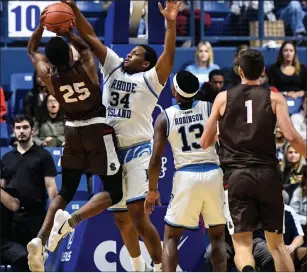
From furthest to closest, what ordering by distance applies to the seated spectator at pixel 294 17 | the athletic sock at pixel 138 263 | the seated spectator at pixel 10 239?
the seated spectator at pixel 294 17, the seated spectator at pixel 10 239, the athletic sock at pixel 138 263

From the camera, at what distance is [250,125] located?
293 inches

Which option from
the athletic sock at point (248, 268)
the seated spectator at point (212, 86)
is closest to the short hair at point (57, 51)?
the athletic sock at point (248, 268)

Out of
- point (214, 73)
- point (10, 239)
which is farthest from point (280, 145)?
point (10, 239)

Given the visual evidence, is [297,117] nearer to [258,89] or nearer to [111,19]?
[111,19]

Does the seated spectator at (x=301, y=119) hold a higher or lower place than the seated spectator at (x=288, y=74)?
lower

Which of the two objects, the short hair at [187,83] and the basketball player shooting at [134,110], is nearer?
the short hair at [187,83]

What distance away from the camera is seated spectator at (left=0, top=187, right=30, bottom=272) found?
9.99 metres

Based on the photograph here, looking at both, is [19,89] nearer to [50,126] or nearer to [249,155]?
[50,126]

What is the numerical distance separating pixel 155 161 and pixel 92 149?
0.55m

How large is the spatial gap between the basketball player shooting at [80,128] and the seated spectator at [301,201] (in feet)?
9.78

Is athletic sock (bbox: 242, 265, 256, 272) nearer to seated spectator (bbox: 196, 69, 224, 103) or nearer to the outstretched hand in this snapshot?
the outstretched hand

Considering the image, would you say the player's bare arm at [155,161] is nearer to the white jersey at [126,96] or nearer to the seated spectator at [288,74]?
the white jersey at [126,96]

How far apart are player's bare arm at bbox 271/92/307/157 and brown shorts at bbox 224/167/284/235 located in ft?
1.01

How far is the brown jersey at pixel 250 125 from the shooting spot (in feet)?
24.3
